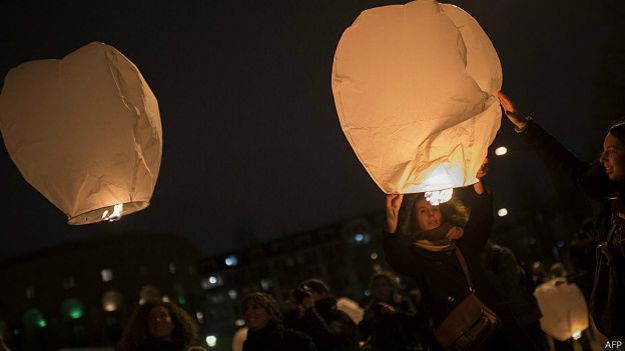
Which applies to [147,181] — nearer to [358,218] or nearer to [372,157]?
[372,157]

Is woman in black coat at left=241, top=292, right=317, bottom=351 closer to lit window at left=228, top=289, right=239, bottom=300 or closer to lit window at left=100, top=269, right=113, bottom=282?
lit window at left=100, top=269, right=113, bottom=282

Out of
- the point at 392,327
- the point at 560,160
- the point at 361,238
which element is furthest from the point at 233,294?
the point at 560,160

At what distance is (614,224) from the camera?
3.06 metres

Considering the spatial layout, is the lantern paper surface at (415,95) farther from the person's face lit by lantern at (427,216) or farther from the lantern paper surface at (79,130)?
the lantern paper surface at (79,130)

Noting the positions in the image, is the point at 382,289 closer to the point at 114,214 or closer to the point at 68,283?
the point at 114,214

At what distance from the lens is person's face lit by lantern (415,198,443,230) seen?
4184mm

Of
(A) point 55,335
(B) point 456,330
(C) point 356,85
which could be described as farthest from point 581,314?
(A) point 55,335

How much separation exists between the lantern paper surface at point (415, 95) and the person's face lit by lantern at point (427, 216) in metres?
0.85

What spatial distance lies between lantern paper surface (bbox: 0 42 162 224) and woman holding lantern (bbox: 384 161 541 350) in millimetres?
1796

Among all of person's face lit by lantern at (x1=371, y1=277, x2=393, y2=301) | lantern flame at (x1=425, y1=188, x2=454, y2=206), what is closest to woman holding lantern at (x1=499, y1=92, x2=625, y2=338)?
lantern flame at (x1=425, y1=188, x2=454, y2=206)

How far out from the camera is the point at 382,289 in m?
6.30

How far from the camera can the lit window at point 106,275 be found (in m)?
65.8

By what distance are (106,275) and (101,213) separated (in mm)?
66416

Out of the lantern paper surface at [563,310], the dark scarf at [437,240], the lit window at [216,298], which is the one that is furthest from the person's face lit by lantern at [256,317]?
the lit window at [216,298]
